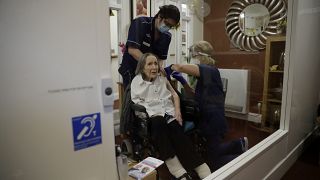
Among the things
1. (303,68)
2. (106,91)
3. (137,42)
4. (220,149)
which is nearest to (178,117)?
(220,149)

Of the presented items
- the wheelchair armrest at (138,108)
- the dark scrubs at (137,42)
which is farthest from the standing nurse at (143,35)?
the wheelchair armrest at (138,108)

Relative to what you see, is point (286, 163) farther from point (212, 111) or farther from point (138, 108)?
point (138, 108)

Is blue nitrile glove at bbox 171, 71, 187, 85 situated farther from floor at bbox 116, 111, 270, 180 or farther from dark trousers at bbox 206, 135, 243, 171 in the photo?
floor at bbox 116, 111, 270, 180

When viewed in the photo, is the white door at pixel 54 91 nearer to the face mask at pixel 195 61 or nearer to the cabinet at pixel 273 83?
the face mask at pixel 195 61

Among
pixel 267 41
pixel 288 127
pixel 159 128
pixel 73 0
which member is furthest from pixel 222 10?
pixel 73 0

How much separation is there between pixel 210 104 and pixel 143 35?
0.85m

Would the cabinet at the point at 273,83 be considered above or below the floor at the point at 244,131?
above

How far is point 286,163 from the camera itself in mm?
2443

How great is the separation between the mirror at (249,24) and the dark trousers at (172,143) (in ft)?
5.68

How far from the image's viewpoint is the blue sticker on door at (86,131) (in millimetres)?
922

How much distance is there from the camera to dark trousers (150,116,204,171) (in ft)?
6.04

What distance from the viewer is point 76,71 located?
2.94 ft

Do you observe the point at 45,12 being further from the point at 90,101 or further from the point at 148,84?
the point at 148,84

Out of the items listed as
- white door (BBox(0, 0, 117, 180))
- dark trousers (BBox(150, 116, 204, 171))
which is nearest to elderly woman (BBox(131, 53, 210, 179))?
dark trousers (BBox(150, 116, 204, 171))
